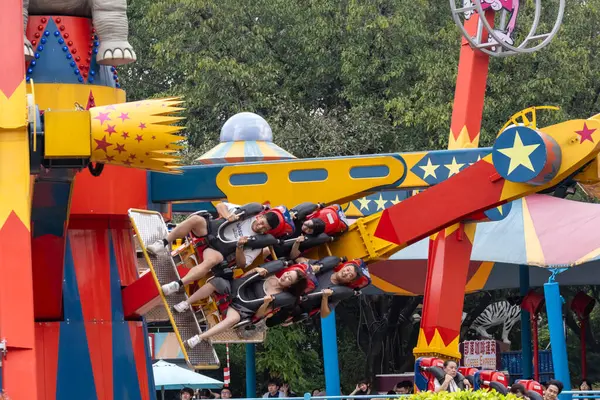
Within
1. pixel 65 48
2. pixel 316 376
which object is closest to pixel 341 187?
pixel 65 48

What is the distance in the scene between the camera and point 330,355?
18.1 m

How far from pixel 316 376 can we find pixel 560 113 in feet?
23.4

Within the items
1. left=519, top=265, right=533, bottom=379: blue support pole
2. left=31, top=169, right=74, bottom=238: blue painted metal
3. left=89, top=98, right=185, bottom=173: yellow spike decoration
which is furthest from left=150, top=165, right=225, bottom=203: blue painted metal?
left=519, top=265, right=533, bottom=379: blue support pole

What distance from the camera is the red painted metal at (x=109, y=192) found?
10.7 m

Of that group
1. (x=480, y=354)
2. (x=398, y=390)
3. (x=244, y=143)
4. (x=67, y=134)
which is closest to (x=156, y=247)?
(x=67, y=134)

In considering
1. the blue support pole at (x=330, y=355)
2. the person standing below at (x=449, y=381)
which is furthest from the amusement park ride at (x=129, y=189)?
the blue support pole at (x=330, y=355)

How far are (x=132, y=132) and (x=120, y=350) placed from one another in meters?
2.62

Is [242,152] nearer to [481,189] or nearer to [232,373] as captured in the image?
[481,189]

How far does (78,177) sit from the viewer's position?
10.7 meters

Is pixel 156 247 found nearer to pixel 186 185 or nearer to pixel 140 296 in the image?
pixel 140 296

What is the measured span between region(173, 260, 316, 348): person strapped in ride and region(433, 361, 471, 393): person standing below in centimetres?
275

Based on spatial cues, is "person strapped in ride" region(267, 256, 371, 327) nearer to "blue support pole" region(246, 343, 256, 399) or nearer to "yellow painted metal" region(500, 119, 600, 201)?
"yellow painted metal" region(500, 119, 600, 201)

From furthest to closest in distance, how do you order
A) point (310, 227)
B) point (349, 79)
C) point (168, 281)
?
point (349, 79) < point (310, 227) < point (168, 281)

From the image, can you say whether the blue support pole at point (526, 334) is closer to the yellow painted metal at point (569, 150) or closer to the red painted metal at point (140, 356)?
the yellow painted metal at point (569, 150)
